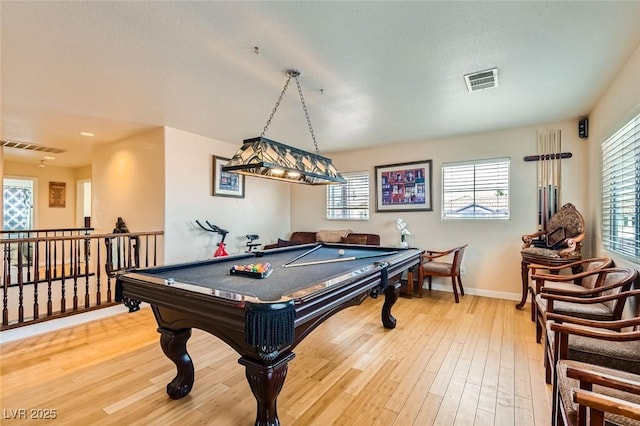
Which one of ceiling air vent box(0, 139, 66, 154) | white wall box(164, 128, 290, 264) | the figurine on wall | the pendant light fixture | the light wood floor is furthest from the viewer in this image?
ceiling air vent box(0, 139, 66, 154)

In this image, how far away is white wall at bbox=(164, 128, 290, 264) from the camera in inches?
175

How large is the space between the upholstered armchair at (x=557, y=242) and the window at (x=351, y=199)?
2.69 meters

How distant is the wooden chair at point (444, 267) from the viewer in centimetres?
433

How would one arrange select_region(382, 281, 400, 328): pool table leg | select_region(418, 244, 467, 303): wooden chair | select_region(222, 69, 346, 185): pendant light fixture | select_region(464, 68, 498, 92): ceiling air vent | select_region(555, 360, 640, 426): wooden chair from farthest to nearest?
select_region(418, 244, 467, 303): wooden chair < select_region(382, 281, 400, 328): pool table leg < select_region(464, 68, 498, 92): ceiling air vent < select_region(222, 69, 346, 185): pendant light fixture < select_region(555, 360, 640, 426): wooden chair

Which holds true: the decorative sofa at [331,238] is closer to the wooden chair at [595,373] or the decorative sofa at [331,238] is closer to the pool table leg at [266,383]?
the wooden chair at [595,373]

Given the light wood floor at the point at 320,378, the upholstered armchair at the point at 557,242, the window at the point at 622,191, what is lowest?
the light wood floor at the point at 320,378

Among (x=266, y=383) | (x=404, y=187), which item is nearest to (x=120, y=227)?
(x=266, y=383)

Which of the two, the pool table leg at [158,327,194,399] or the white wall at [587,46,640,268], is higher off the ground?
the white wall at [587,46,640,268]

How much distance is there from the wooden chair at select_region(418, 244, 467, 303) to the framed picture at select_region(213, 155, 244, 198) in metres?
3.41

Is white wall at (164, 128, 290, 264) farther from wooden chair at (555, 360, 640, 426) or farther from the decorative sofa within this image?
wooden chair at (555, 360, 640, 426)

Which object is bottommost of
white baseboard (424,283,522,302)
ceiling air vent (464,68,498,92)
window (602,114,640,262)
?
white baseboard (424,283,522,302)

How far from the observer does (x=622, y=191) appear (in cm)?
263

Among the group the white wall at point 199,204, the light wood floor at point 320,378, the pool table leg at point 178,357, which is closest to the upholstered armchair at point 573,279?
the light wood floor at point 320,378

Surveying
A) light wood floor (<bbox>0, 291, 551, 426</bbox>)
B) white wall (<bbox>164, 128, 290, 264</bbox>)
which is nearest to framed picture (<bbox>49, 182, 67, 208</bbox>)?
white wall (<bbox>164, 128, 290, 264</bbox>)
